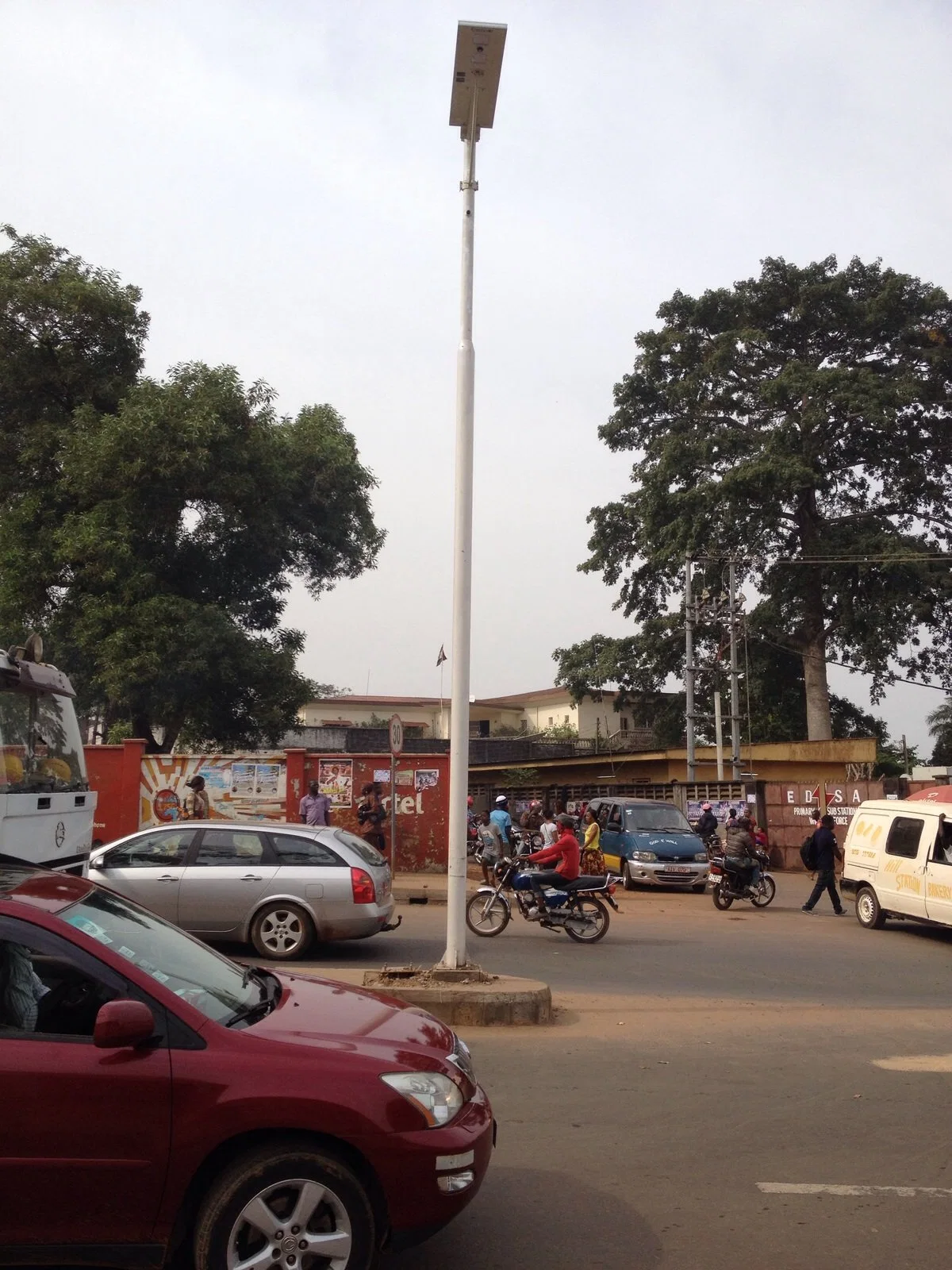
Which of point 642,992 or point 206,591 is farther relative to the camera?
point 206,591

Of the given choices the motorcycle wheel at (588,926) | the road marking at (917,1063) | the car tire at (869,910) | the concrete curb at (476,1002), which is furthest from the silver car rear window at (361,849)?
the car tire at (869,910)

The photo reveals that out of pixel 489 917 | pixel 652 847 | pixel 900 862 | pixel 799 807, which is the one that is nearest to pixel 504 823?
pixel 652 847

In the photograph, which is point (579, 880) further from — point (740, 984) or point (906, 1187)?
point (906, 1187)

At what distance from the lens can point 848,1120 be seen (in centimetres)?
654

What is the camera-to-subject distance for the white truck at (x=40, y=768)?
31.3 feet

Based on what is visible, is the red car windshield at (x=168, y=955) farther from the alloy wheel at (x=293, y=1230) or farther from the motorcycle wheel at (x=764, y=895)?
the motorcycle wheel at (x=764, y=895)

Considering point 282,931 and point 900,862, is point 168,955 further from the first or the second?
point 900,862

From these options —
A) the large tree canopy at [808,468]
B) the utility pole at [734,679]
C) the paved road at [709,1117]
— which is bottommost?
the paved road at [709,1117]

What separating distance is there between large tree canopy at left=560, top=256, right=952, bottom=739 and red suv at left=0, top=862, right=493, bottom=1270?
35.4 meters

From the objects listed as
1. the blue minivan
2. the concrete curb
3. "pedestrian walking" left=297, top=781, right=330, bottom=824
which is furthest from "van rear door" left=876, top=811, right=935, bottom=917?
"pedestrian walking" left=297, top=781, right=330, bottom=824

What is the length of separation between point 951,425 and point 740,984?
1362 inches

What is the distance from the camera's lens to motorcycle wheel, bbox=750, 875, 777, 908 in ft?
65.2

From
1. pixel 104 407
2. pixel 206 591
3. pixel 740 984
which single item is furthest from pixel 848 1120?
pixel 104 407

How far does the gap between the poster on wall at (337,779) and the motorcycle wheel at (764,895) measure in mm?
8070
